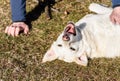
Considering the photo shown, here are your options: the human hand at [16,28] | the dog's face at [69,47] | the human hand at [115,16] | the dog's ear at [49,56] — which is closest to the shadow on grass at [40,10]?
the human hand at [16,28]

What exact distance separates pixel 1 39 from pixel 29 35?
387 mm

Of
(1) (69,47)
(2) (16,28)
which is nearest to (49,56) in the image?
(1) (69,47)

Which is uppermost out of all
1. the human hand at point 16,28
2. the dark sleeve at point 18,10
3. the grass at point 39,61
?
the dark sleeve at point 18,10

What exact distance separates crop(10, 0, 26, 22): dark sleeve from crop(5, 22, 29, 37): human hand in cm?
7

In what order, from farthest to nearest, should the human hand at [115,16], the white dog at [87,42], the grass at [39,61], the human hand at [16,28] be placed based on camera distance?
the human hand at [16,28] < the human hand at [115,16] < the grass at [39,61] < the white dog at [87,42]

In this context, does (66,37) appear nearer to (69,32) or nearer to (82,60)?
(69,32)

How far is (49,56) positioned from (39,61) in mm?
173

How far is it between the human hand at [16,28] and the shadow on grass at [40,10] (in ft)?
0.50

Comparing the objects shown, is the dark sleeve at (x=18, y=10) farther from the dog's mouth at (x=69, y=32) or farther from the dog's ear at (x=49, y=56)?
the dog's mouth at (x=69, y=32)

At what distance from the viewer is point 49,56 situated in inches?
219

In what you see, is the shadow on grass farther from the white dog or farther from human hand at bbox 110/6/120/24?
human hand at bbox 110/6/120/24

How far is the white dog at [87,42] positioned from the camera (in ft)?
17.5

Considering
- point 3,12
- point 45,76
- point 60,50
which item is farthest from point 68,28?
point 3,12

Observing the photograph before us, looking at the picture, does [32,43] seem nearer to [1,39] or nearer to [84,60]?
[1,39]
